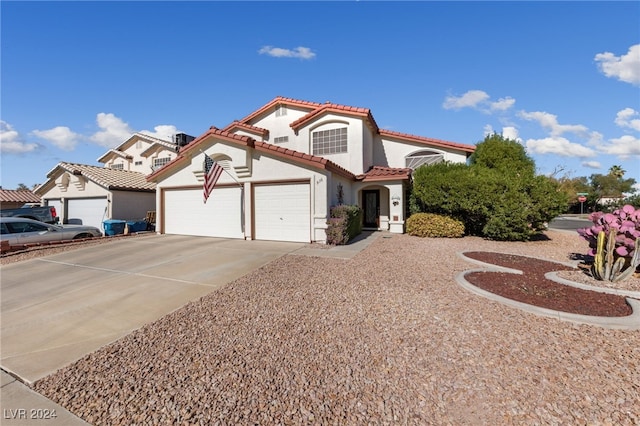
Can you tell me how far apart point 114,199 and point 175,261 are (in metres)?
11.3

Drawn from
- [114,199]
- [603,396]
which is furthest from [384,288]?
[114,199]

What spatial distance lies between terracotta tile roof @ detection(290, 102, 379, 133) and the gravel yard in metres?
11.9

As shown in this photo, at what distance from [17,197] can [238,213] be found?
2425 cm

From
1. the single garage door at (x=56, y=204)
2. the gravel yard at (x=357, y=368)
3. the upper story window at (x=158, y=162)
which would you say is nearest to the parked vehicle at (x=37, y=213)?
the single garage door at (x=56, y=204)

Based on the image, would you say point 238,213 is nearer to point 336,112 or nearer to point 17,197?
point 336,112

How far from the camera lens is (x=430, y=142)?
1673 cm

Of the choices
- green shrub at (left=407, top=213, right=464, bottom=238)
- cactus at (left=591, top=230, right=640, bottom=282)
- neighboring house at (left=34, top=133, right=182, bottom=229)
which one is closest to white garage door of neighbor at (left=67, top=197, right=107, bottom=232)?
neighboring house at (left=34, top=133, right=182, bottom=229)

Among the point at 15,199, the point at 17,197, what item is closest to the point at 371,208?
the point at 15,199

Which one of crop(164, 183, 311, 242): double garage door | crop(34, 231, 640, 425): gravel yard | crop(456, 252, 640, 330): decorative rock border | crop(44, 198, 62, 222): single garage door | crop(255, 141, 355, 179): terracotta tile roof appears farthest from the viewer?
crop(44, 198, 62, 222): single garage door

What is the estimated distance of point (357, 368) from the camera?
3.09 meters

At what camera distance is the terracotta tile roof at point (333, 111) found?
583 inches

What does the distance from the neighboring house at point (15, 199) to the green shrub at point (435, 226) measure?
96.9 feet

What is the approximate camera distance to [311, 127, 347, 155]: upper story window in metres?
15.4

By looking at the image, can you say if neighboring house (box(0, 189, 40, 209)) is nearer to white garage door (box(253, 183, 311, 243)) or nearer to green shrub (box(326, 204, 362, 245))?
white garage door (box(253, 183, 311, 243))
